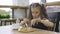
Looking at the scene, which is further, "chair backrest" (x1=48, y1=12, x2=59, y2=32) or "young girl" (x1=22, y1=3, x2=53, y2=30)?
Answer: "chair backrest" (x1=48, y1=12, x2=59, y2=32)

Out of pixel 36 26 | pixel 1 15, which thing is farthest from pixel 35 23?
pixel 1 15

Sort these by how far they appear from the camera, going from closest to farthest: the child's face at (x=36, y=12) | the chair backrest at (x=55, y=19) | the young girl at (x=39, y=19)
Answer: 1. the young girl at (x=39, y=19)
2. the child's face at (x=36, y=12)
3. the chair backrest at (x=55, y=19)

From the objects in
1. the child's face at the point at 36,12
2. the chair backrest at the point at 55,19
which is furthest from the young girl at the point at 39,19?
the chair backrest at the point at 55,19

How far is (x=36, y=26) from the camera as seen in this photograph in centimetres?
173

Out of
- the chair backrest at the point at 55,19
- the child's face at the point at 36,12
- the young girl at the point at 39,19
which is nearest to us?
the young girl at the point at 39,19

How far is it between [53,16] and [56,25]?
0.24m

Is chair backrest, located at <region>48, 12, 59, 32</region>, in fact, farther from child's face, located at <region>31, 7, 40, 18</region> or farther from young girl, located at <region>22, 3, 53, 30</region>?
child's face, located at <region>31, 7, 40, 18</region>

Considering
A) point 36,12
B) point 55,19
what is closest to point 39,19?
point 36,12

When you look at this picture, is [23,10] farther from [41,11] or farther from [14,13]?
[41,11]

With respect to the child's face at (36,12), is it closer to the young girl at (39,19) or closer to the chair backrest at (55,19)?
the young girl at (39,19)

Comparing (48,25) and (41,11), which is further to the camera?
(41,11)

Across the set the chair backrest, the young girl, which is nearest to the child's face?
the young girl

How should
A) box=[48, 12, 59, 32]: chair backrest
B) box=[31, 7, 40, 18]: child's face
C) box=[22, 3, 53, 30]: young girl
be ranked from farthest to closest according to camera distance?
box=[48, 12, 59, 32]: chair backrest → box=[31, 7, 40, 18]: child's face → box=[22, 3, 53, 30]: young girl

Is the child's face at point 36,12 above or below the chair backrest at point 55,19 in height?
above
